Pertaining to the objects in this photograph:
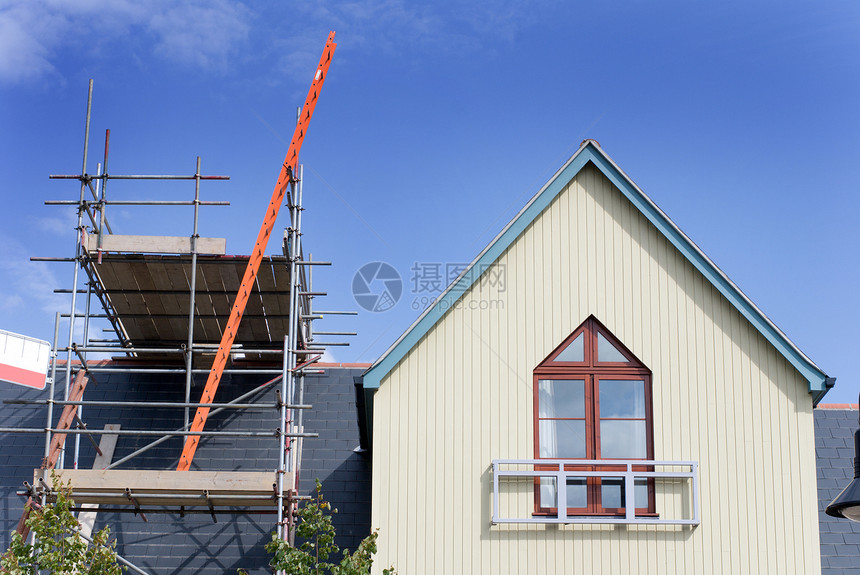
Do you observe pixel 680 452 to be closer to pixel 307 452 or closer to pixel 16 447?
pixel 307 452

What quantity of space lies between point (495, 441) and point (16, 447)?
8.49m

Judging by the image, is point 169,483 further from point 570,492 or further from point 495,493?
point 570,492

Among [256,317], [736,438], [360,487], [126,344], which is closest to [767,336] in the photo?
[736,438]

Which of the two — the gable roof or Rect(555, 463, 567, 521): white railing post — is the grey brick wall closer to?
the gable roof

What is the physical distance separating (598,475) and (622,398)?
1113 mm

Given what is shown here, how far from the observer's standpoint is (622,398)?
1332 centimetres

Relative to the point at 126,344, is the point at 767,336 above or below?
below

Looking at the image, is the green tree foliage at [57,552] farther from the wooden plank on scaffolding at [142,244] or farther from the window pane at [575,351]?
the window pane at [575,351]

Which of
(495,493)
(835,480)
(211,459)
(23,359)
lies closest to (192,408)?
(211,459)

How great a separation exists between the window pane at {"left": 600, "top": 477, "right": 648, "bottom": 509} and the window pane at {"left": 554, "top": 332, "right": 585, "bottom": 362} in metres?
1.62

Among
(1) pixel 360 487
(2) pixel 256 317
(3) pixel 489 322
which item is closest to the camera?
(3) pixel 489 322

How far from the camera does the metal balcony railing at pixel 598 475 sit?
1263cm

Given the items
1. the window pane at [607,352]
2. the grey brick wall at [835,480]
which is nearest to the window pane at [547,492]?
the window pane at [607,352]

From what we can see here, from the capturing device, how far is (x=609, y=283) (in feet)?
45.0
